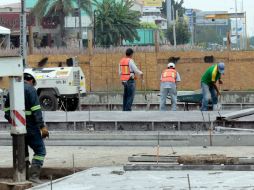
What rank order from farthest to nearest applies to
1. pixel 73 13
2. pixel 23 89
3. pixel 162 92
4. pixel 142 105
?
pixel 73 13 → pixel 142 105 → pixel 162 92 → pixel 23 89

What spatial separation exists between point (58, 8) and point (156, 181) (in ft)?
192

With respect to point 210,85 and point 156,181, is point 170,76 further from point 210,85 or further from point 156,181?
point 156,181

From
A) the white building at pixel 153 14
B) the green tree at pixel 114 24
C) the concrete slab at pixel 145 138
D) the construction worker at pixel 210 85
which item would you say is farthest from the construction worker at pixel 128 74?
the white building at pixel 153 14

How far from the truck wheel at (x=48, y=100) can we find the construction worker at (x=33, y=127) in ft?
41.2

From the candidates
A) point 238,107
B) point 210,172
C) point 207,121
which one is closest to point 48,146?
point 207,121

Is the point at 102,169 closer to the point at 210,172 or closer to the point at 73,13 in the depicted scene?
the point at 210,172

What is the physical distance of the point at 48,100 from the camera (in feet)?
79.6

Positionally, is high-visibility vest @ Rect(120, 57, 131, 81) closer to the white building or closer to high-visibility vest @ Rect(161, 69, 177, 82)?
high-visibility vest @ Rect(161, 69, 177, 82)

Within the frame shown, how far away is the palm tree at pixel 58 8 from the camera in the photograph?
6619 cm

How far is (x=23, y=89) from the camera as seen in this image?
35.3 ft

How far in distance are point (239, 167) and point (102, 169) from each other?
2.02 m

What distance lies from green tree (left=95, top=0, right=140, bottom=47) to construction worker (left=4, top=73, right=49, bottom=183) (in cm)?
5797

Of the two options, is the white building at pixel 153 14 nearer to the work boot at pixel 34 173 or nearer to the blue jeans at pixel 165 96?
the blue jeans at pixel 165 96

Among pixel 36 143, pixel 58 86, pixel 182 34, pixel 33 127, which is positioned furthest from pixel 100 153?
pixel 182 34
